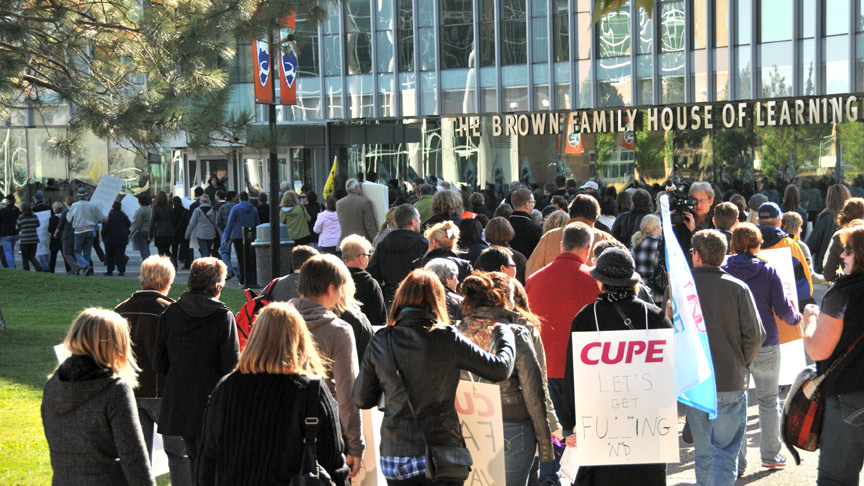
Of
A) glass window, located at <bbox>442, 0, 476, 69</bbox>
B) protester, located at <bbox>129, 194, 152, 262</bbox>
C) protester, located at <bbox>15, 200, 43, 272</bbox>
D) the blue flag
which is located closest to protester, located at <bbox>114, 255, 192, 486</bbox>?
the blue flag

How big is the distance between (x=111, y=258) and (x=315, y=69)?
1599 centimetres

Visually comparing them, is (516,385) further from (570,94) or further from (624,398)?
(570,94)

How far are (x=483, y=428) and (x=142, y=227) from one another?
62.1 feet

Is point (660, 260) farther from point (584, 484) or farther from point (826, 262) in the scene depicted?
point (584, 484)

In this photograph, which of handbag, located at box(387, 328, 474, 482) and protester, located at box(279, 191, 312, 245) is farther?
protester, located at box(279, 191, 312, 245)

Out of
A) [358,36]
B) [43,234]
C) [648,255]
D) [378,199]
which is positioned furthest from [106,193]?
[648,255]

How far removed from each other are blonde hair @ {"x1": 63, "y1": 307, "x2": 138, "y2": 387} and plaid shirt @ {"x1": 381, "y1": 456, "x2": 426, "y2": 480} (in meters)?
1.25

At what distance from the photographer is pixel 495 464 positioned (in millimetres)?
5184

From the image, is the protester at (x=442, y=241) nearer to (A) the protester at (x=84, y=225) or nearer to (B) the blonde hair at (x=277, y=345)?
(B) the blonde hair at (x=277, y=345)

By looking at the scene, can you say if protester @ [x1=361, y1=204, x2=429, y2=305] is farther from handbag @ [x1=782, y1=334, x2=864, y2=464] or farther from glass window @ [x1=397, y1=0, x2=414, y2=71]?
glass window @ [x1=397, y1=0, x2=414, y2=71]

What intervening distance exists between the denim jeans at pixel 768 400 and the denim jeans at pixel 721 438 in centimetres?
97

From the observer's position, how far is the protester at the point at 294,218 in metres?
18.5

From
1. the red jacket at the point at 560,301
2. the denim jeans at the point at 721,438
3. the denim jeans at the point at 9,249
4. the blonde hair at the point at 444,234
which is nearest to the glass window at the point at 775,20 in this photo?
the denim jeans at the point at 9,249

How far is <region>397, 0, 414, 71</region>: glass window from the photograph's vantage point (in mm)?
34781
